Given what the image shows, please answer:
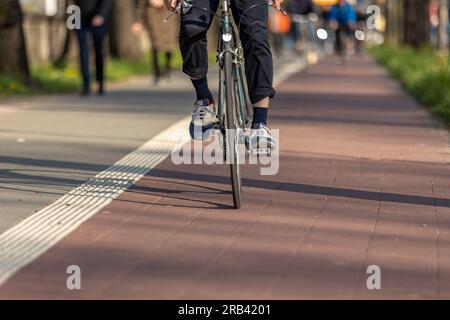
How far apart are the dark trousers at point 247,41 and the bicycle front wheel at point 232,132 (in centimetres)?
13

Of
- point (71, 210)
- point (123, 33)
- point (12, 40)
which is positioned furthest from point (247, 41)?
point (123, 33)

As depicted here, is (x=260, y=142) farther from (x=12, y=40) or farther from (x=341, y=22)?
(x=341, y=22)

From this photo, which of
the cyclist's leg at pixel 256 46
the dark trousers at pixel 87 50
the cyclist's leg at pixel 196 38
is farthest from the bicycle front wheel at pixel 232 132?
the dark trousers at pixel 87 50

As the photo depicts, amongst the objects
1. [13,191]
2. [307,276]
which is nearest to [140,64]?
[13,191]

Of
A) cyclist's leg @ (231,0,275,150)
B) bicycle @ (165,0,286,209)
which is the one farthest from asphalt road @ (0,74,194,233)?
cyclist's leg @ (231,0,275,150)

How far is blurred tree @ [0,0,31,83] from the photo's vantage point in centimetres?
2000

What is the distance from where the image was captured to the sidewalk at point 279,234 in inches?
240

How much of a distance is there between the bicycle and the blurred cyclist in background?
27216 mm

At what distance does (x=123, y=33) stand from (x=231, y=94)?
21891 millimetres

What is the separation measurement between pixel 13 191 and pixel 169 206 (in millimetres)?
1186

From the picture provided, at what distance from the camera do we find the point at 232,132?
8.48m

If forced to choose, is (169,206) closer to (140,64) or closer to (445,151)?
(445,151)

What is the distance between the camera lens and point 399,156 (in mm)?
11883

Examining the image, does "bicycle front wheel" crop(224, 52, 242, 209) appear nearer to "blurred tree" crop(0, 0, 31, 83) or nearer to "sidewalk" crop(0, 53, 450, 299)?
"sidewalk" crop(0, 53, 450, 299)
